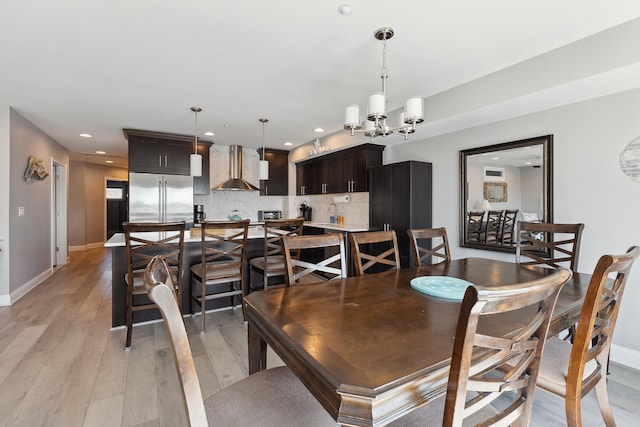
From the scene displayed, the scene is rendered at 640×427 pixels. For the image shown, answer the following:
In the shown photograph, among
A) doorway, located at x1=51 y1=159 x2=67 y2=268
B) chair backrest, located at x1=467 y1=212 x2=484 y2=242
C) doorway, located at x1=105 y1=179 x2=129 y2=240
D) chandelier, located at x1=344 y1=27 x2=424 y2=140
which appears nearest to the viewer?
chandelier, located at x1=344 y1=27 x2=424 y2=140

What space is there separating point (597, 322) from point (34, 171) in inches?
241

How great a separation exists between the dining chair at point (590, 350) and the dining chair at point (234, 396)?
1006 mm

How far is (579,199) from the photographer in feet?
8.81

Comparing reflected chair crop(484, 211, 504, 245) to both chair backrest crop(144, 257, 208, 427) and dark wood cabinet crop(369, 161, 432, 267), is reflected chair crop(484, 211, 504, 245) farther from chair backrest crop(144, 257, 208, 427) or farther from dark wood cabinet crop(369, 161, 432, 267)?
chair backrest crop(144, 257, 208, 427)

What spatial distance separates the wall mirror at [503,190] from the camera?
9.62 ft

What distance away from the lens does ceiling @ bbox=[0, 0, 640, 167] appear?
1.90 meters

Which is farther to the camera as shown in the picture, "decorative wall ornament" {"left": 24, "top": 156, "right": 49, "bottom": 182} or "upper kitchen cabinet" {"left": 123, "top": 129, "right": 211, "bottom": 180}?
"upper kitchen cabinet" {"left": 123, "top": 129, "right": 211, "bottom": 180}

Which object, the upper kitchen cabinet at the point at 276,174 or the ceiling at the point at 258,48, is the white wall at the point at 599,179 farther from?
the upper kitchen cabinet at the point at 276,174

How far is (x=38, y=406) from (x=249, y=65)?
2820mm

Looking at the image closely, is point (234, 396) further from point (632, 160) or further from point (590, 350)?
point (632, 160)

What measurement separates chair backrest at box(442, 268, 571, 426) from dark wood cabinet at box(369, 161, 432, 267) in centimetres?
302

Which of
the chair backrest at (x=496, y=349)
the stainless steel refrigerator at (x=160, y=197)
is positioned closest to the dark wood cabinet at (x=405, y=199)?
the chair backrest at (x=496, y=349)

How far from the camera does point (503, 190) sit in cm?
330

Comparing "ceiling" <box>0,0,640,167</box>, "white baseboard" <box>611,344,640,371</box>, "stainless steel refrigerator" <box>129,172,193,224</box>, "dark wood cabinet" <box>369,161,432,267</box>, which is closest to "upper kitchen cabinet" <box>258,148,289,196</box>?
"stainless steel refrigerator" <box>129,172,193,224</box>
